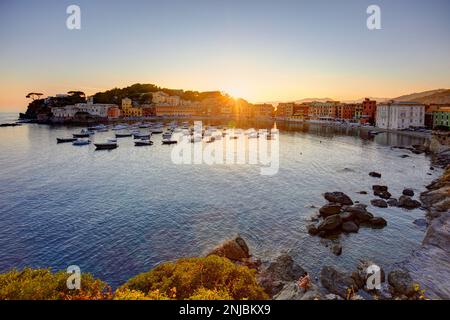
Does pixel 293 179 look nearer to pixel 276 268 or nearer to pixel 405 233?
pixel 405 233

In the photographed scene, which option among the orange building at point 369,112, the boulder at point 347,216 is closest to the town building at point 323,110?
the orange building at point 369,112

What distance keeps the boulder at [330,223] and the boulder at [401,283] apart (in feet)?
23.4

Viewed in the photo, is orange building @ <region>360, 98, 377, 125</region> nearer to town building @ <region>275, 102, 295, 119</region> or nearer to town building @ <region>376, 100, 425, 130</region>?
town building @ <region>376, 100, 425, 130</region>

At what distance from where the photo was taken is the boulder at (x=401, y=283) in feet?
55.2

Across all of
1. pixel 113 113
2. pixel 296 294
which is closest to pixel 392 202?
pixel 296 294

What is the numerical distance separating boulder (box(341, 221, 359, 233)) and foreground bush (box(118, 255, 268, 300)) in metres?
14.2

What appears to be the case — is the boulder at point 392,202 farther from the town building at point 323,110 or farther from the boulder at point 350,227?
the town building at point 323,110

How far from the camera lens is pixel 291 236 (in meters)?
24.5

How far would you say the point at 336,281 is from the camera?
695 inches

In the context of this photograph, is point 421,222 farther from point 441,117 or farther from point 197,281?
point 441,117

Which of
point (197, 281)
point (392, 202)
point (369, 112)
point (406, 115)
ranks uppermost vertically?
point (369, 112)

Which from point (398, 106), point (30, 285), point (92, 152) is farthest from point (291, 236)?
point (398, 106)

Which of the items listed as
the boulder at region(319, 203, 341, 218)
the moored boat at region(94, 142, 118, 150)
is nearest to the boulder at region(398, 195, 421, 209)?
the boulder at region(319, 203, 341, 218)

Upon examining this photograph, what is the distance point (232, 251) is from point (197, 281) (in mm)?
7369
